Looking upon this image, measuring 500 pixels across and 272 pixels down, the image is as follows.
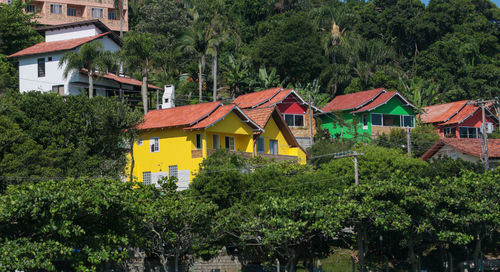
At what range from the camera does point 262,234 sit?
A: 40.9 meters

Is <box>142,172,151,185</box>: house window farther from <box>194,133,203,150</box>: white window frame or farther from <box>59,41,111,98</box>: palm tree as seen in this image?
<box>59,41,111,98</box>: palm tree

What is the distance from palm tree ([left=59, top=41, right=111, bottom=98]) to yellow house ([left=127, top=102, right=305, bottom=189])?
5401 millimetres

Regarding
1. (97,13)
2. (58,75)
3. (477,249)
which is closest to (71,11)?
(97,13)

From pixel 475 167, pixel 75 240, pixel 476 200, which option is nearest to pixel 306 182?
pixel 476 200

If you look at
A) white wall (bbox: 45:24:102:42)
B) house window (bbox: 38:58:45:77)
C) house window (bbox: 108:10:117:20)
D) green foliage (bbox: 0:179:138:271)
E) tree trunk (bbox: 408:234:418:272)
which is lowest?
tree trunk (bbox: 408:234:418:272)

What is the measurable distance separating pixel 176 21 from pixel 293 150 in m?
31.6

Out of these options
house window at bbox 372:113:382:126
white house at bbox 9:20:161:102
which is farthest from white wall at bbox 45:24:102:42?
house window at bbox 372:113:382:126

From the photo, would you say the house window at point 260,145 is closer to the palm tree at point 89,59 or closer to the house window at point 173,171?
the house window at point 173,171

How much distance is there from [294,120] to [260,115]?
10.3 metres

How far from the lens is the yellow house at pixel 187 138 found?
55.5 meters

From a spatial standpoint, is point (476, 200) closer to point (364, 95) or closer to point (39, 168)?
point (39, 168)

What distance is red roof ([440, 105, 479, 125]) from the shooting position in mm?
77512

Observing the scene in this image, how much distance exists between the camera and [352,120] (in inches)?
2933

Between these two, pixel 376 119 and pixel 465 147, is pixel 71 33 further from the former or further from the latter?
pixel 465 147
